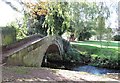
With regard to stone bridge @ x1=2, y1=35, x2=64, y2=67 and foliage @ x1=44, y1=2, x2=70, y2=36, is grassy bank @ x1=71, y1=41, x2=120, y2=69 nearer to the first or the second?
foliage @ x1=44, y1=2, x2=70, y2=36

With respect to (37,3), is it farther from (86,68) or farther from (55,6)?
(86,68)

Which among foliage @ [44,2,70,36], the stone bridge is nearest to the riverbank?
the stone bridge

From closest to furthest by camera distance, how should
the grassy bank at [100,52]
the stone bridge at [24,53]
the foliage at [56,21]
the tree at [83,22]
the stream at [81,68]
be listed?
the stone bridge at [24,53] < the foliage at [56,21] < the tree at [83,22] < the stream at [81,68] < the grassy bank at [100,52]

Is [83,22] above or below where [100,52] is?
above

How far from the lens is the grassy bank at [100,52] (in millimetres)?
6785

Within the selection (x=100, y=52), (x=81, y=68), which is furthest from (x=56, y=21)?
(x=100, y=52)

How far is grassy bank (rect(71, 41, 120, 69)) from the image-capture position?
6.79m

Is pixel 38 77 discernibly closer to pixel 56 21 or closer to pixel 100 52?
pixel 56 21

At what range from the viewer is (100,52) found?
286 inches

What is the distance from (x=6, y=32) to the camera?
3.94 m

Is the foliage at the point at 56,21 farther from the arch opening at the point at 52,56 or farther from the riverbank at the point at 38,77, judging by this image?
the riverbank at the point at 38,77

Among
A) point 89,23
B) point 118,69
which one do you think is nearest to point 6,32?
point 89,23

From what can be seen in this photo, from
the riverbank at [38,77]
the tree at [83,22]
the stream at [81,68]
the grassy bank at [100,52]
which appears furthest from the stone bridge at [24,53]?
the grassy bank at [100,52]

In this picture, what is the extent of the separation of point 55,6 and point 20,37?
4.47 feet
